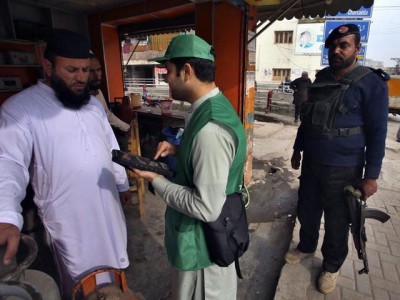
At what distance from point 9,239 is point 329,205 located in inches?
89.1

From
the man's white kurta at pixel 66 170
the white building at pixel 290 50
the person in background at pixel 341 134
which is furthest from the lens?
the white building at pixel 290 50

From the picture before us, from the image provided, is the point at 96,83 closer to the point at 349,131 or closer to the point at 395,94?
the point at 349,131

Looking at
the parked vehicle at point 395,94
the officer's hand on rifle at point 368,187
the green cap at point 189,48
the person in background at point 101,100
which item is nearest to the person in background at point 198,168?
the green cap at point 189,48

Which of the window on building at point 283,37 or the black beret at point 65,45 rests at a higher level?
the window on building at point 283,37

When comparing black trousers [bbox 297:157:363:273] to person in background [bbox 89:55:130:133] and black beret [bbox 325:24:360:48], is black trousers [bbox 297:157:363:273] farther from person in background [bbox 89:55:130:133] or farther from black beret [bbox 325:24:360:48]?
person in background [bbox 89:55:130:133]

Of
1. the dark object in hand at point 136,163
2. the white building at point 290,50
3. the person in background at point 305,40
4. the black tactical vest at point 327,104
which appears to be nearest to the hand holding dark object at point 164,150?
the dark object in hand at point 136,163

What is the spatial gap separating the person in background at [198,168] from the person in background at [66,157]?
62 cm

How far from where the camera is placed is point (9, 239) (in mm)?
1097

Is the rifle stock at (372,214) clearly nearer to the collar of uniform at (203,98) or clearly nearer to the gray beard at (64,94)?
the collar of uniform at (203,98)

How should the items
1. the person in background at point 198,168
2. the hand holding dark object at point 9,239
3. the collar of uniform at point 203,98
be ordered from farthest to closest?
the collar of uniform at point 203,98, the person in background at point 198,168, the hand holding dark object at point 9,239

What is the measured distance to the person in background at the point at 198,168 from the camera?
46.7 inches

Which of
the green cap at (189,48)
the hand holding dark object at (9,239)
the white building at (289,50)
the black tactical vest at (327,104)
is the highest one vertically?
the white building at (289,50)

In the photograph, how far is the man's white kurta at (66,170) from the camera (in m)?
1.53

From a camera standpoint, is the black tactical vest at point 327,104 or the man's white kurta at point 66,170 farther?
the black tactical vest at point 327,104
